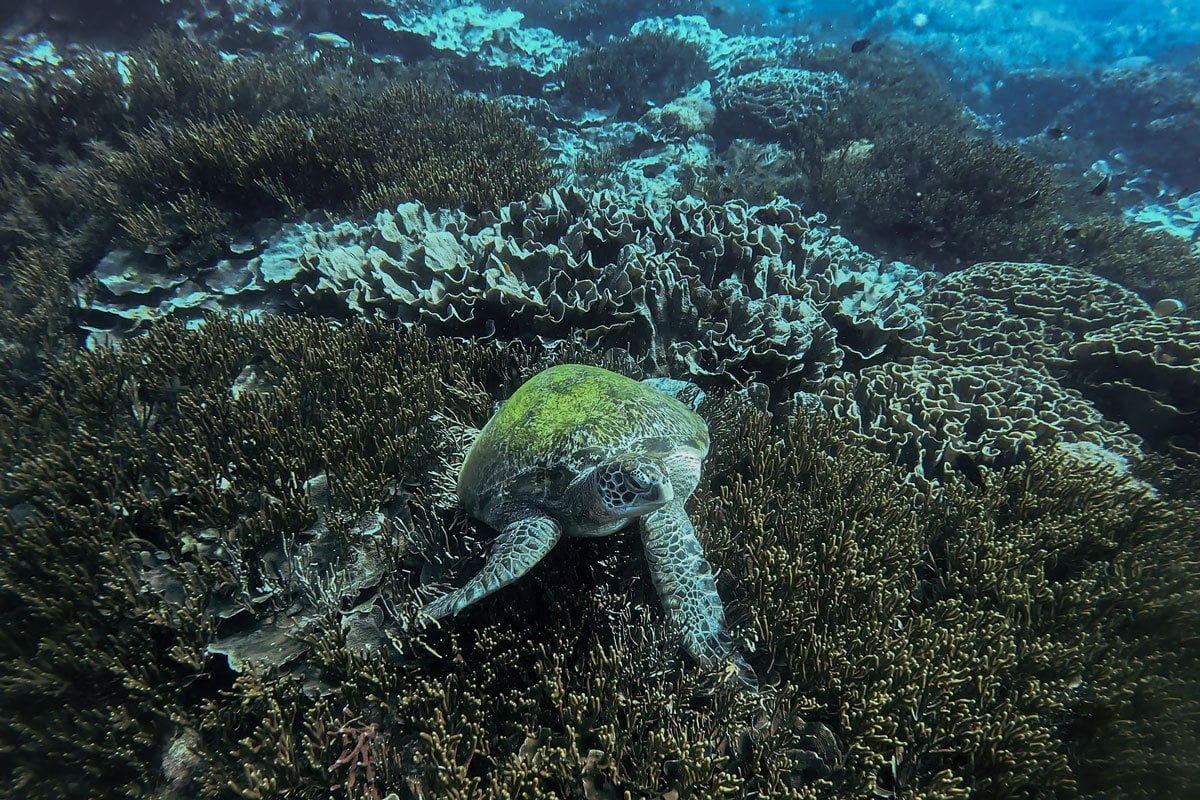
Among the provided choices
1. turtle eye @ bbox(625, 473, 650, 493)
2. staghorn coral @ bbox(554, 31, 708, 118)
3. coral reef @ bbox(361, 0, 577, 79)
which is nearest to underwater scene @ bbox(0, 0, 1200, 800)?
turtle eye @ bbox(625, 473, 650, 493)

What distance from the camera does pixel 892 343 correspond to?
633 centimetres

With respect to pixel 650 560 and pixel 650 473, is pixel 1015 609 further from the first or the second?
pixel 650 473

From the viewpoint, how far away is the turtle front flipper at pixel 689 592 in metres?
2.81

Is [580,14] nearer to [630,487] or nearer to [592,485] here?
[592,485]

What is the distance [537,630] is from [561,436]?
46.1 inches

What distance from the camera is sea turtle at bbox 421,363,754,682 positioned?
275cm

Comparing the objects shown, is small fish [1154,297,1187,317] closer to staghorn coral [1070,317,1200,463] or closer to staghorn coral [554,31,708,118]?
staghorn coral [1070,317,1200,463]

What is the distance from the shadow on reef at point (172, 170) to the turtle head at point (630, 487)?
19.2 ft

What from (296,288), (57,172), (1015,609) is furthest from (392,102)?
(1015,609)

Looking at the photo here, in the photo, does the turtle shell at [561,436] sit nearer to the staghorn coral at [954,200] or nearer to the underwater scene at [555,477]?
the underwater scene at [555,477]

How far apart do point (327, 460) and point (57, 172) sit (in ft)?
30.4

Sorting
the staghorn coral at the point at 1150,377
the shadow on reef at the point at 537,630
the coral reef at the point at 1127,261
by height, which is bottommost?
the shadow on reef at the point at 537,630

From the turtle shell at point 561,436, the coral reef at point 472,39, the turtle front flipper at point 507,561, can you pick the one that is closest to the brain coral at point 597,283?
the turtle shell at point 561,436

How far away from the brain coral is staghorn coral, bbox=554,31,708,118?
1005 cm
